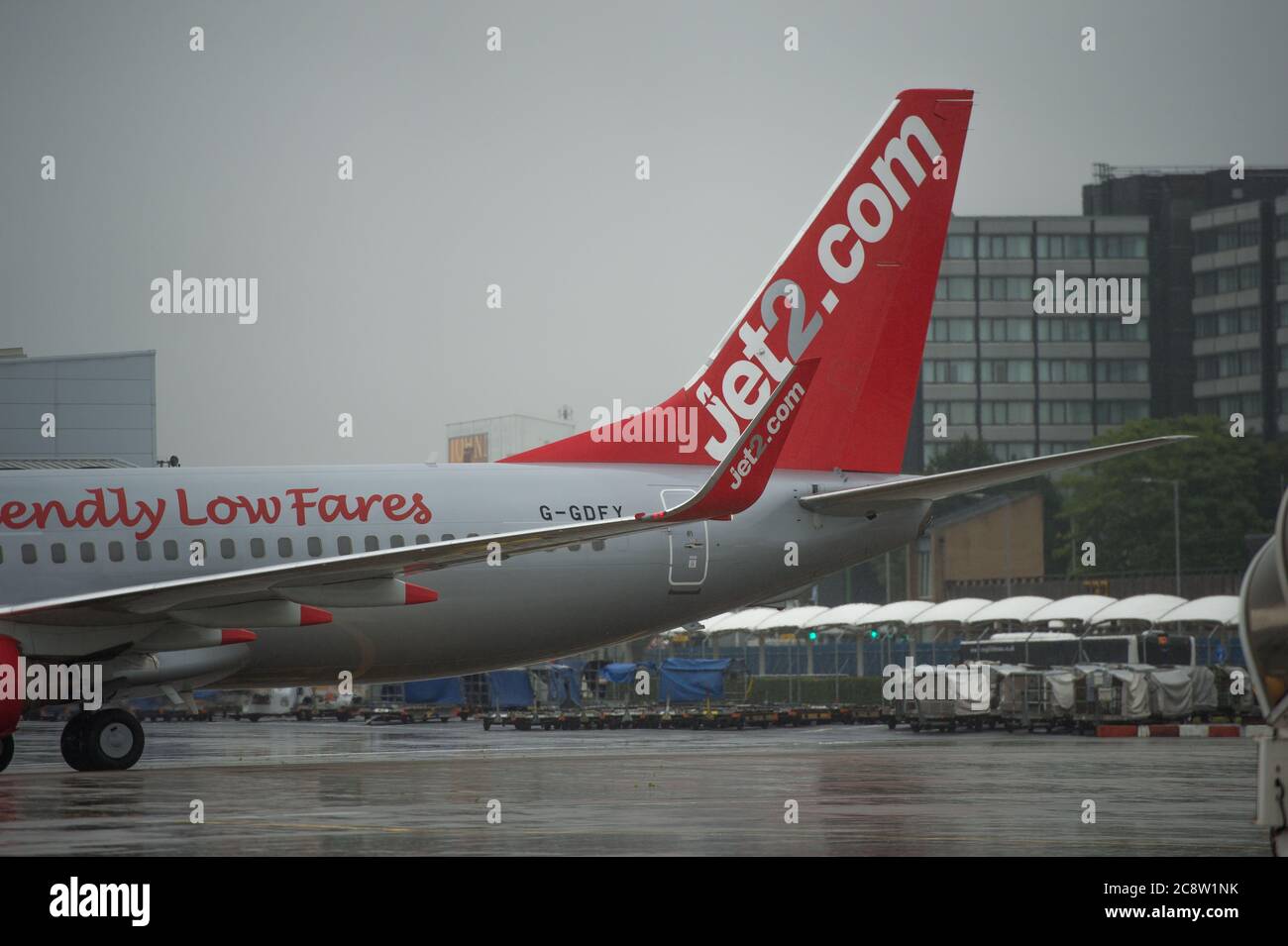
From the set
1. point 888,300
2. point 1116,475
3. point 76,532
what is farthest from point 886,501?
point 1116,475

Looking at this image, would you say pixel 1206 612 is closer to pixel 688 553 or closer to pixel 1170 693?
pixel 1170 693

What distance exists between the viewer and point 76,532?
23.4 meters

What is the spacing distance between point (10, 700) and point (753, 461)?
29.4 ft

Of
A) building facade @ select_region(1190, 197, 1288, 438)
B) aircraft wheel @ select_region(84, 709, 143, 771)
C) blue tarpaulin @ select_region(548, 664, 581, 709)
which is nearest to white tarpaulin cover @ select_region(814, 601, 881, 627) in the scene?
blue tarpaulin @ select_region(548, 664, 581, 709)

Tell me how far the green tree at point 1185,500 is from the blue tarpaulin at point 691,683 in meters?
68.3

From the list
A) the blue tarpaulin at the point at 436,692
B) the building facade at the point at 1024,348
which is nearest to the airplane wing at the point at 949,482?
the blue tarpaulin at the point at 436,692

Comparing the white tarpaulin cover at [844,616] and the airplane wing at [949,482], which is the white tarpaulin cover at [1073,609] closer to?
the white tarpaulin cover at [844,616]

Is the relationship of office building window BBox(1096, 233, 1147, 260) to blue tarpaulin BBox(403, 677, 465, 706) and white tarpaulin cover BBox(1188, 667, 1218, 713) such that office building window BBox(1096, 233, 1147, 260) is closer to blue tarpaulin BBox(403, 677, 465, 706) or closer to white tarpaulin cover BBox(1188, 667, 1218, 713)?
blue tarpaulin BBox(403, 677, 465, 706)

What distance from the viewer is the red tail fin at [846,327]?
26.5 m

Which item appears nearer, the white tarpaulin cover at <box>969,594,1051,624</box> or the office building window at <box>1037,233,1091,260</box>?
the white tarpaulin cover at <box>969,594,1051,624</box>

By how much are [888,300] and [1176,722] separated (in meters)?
16.2

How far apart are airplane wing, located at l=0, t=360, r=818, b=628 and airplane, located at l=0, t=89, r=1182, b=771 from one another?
0.15 feet

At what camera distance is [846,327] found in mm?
26766

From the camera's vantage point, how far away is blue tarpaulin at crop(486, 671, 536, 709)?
49750 millimetres
